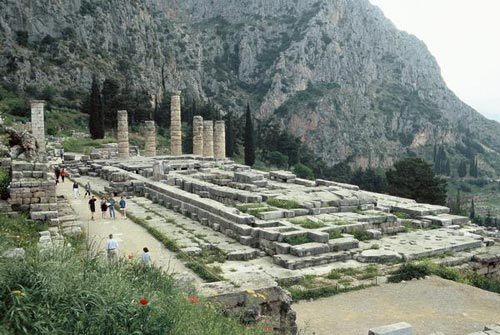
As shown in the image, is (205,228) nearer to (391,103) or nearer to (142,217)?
(142,217)

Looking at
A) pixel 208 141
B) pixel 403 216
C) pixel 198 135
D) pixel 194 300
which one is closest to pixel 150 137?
pixel 198 135

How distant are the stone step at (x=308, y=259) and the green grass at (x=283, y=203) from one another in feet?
14.7

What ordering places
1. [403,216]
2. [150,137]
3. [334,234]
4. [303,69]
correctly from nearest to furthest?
1. [334,234]
2. [403,216]
3. [150,137]
4. [303,69]

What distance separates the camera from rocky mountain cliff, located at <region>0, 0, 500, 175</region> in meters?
98.6

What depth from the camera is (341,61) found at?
5162 inches

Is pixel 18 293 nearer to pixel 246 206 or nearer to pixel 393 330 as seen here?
pixel 393 330

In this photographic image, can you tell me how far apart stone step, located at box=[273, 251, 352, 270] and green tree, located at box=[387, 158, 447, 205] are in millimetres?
32192

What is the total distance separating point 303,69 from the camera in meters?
128

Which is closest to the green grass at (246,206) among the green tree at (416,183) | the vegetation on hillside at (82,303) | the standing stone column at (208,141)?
the vegetation on hillside at (82,303)

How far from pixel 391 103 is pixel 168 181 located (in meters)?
120

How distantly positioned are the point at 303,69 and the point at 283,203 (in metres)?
112

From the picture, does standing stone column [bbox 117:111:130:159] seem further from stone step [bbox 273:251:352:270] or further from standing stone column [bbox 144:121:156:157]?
stone step [bbox 273:251:352:270]

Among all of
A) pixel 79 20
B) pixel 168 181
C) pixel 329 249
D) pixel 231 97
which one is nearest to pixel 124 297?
pixel 329 249

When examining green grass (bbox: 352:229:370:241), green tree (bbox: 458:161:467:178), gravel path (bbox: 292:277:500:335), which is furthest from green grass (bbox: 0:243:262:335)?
green tree (bbox: 458:161:467:178)
